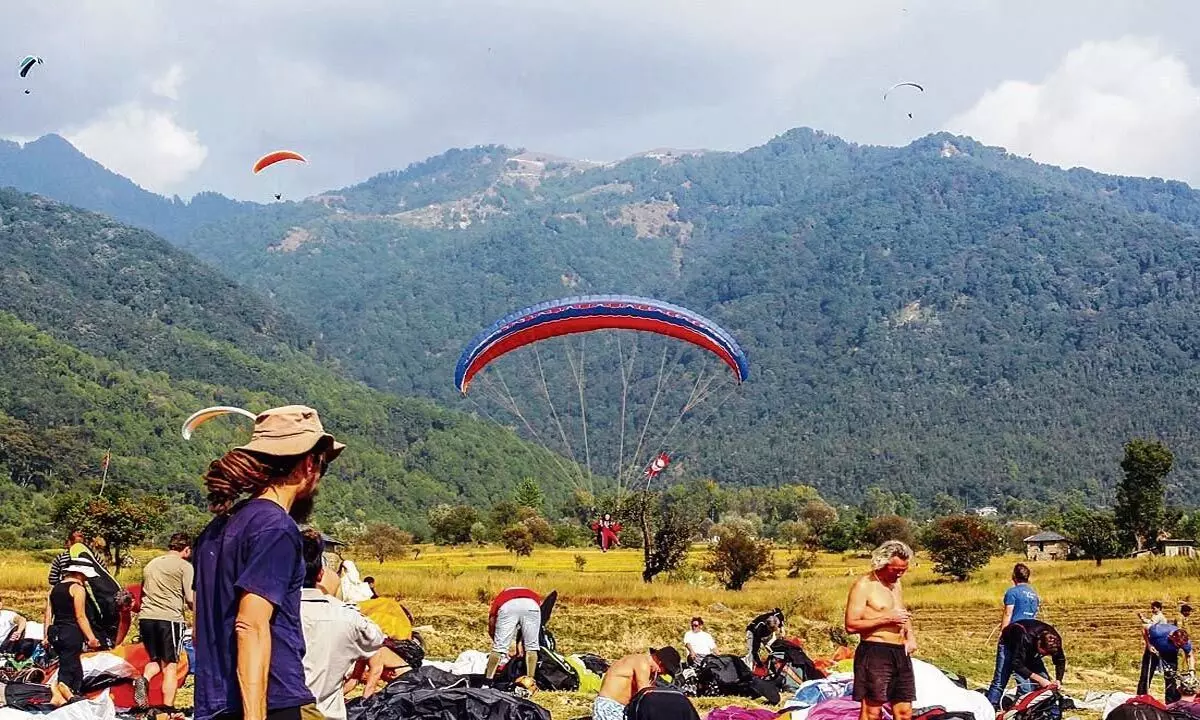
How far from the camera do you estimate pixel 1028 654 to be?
9.39 meters

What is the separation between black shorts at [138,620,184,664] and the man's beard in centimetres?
509

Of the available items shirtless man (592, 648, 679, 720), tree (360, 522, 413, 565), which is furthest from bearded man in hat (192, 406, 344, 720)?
tree (360, 522, 413, 565)

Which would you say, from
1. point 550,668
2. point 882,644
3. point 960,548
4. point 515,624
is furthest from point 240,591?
point 960,548

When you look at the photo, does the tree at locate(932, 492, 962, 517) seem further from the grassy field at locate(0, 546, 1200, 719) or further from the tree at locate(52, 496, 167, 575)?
the grassy field at locate(0, 546, 1200, 719)

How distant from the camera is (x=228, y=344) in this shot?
160625 millimetres

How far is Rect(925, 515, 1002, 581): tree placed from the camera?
37969mm

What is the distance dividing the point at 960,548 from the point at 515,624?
31.2 meters

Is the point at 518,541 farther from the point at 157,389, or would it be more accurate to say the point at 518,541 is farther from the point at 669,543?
the point at 157,389

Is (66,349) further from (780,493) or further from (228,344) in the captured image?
(780,493)

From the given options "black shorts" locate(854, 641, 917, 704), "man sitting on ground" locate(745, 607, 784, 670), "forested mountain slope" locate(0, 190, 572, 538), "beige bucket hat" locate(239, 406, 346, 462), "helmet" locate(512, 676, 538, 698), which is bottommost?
"helmet" locate(512, 676, 538, 698)

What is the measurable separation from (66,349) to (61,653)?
380 feet

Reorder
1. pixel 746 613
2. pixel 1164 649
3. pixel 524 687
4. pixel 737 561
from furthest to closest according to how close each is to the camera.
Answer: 1. pixel 737 561
2. pixel 746 613
3. pixel 1164 649
4. pixel 524 687

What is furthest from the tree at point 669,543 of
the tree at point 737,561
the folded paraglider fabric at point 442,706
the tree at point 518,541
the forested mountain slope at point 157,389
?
the forested mountain slope at point 157,389

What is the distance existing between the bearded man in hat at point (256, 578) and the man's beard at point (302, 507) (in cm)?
2
